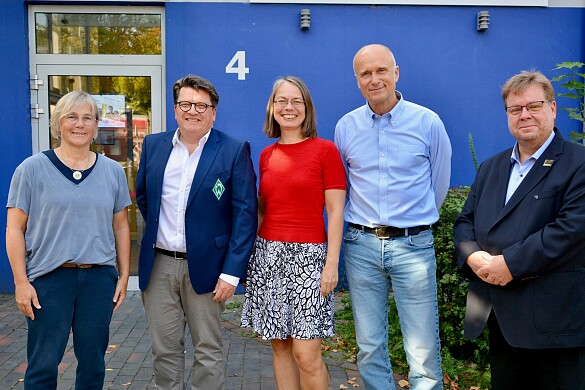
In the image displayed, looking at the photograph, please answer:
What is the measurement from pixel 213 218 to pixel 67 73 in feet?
14.1

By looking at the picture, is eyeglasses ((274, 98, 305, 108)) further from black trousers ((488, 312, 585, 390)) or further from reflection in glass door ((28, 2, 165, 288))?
reflection in glass door ((28, 2, 165, 288))

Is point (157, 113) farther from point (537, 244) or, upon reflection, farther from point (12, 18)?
point (537, 244)

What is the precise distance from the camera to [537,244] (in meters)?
2.46

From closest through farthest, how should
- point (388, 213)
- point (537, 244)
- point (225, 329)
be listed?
point (537, 244)
point (388, 213)
point (225, 329)

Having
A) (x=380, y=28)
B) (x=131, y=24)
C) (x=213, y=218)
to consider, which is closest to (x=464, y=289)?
(x=213, y=218)

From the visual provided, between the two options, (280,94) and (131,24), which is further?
(131,24)

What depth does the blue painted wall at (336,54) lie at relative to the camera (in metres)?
6.39

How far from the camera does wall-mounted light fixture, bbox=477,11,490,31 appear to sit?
639 cm

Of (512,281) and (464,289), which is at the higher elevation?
(512,281)

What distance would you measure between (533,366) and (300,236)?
1322 millimetres

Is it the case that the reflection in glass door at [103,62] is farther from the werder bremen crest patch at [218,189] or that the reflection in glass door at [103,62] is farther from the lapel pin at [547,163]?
the lapel pin at [547,163]

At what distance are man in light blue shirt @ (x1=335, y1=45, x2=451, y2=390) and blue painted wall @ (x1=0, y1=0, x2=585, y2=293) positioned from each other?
132 inches

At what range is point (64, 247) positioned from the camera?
2.90m

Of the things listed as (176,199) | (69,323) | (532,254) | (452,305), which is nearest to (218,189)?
(176,199)
